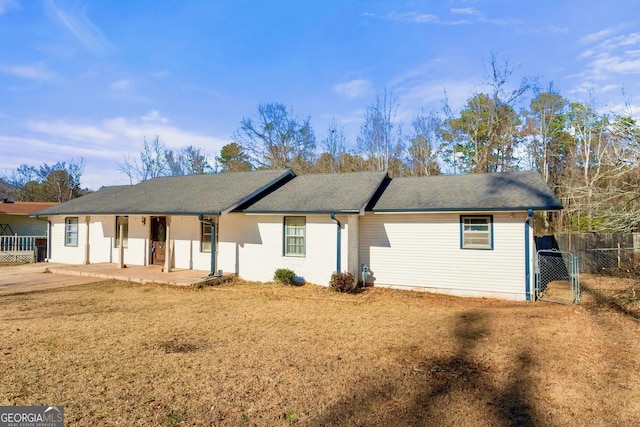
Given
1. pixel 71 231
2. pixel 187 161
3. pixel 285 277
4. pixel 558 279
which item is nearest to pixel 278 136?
pixel 187 161

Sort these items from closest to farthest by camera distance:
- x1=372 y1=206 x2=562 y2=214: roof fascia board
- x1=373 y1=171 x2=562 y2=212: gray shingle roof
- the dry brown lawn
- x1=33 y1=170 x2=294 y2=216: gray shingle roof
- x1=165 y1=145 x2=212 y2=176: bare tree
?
the dry brown lawn, x1=372 y1=206 x2=562 y2=214: roof fascia board, x1=373 y1=171 x2=562 y2=212: gray shingle roof, x1=33 y1=170 x2=294 y2=216: gray shingle roof, x1=165 y1=145 x2=212 y2=176: bare tree

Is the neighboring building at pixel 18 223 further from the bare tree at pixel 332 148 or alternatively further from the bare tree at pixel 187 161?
the bare tree at pixel 332 148

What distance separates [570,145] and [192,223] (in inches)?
1075

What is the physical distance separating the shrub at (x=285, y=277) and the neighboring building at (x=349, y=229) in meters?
0.30

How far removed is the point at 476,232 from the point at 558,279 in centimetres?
665

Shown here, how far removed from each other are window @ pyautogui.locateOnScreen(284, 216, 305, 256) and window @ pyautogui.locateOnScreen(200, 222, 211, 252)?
343cm

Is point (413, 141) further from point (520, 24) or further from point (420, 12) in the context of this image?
point (420, 12)

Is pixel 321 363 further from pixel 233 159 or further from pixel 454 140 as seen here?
pixel 233 159

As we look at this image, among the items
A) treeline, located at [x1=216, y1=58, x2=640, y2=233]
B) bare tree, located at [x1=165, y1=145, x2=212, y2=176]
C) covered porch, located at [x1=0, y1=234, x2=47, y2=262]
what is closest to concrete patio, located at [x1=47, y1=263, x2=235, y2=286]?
covered porch, located at [x1=0, y1=234, x2=47, y2=262]

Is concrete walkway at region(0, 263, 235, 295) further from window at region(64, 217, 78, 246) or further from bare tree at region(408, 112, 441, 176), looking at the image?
bare tree at region(408, 112, 441, 176)

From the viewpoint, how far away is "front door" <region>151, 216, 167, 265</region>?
47.6ft

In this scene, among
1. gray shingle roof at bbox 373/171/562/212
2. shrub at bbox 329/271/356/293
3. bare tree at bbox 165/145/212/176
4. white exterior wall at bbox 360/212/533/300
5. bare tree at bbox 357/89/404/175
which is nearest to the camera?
gray shingle roof at bbox 373/171/562/212

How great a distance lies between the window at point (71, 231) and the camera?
52.9 feet

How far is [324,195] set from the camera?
1276 centimetres
